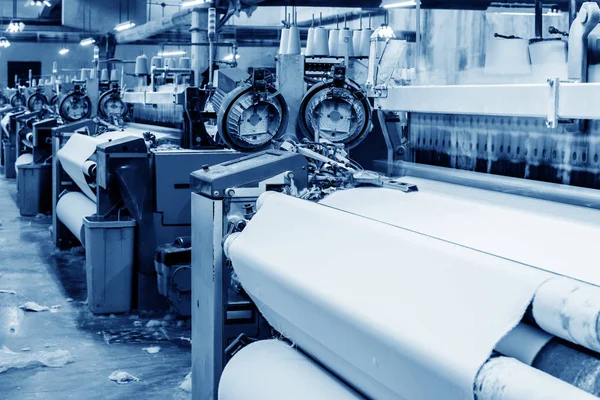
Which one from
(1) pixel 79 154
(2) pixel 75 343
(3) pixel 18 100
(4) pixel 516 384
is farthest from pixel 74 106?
(4) pixel 516 384

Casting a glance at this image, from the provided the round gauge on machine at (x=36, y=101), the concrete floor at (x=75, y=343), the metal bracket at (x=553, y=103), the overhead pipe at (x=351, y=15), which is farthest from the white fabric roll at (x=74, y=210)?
the round gauge on machine at (x=36, y=101)

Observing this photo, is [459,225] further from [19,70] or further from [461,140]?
[19,70]

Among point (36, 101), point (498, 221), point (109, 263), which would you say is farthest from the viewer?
point (36, 101)

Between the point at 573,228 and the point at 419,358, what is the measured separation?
1.68ft

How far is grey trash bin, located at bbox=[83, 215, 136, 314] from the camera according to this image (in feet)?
15.5

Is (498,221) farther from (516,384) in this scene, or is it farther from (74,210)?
(74,210)

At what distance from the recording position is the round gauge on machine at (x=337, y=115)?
11.1ft

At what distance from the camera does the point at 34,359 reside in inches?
154

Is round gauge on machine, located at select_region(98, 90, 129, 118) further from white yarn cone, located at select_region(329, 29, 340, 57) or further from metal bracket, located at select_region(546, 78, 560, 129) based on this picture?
metal bracket, located at select_region(546, 78, 560, 129)

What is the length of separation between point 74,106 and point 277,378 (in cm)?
717

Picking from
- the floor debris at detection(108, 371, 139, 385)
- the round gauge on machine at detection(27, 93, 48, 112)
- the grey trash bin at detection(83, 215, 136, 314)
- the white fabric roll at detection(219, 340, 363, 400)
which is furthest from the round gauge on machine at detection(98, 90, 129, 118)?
the white fabric roll at detection(219, 340, 363, 400)

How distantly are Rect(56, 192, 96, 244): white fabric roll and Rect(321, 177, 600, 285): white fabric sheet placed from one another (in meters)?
3.76

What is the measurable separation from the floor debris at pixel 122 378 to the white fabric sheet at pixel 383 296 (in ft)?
5.11

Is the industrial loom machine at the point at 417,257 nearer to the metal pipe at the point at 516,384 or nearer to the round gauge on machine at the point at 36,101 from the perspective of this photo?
the metal pipe at the point at 516,384
